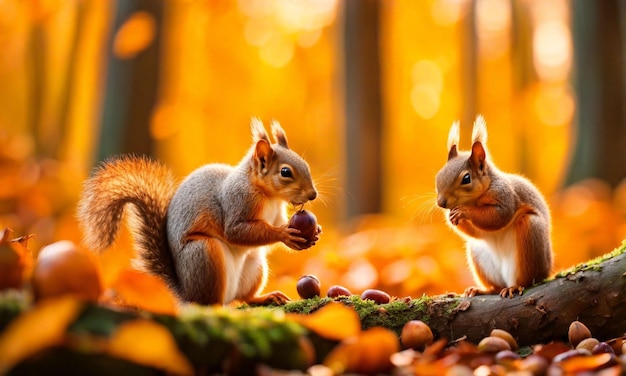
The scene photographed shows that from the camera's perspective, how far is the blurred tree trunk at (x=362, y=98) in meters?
7.90

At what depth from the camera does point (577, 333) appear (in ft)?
7.34

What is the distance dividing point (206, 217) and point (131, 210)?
0.29 m

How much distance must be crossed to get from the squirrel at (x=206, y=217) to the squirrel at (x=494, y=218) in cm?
54

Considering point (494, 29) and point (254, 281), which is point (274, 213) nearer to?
point (254, 281)

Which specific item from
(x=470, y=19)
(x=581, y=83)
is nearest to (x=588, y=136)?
(x=581, y=83)

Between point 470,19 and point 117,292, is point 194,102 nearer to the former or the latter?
point 470,19

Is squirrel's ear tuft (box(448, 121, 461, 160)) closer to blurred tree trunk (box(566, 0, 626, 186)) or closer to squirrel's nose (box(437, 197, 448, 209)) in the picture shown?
squirrel's nose (box(437, 197, 448, 209))

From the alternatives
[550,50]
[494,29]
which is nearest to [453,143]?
[550,50]

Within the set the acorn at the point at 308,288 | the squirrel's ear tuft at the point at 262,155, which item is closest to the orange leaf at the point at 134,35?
the squirrel's ear tuft at the point at 262,155

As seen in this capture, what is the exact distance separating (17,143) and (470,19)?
9108mm

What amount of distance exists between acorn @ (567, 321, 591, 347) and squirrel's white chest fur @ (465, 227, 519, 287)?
38 cm

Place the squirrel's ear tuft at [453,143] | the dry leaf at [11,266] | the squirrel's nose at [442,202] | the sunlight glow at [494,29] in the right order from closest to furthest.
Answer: the dry leaf at [11,266]
the squirrel's nose at [442,202]
the squirrel's ear tuft at [453,143]
the sunlight glow at [494,29]

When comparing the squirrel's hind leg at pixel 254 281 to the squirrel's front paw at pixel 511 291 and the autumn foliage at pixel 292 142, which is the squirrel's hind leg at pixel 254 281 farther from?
the squirrel's front paw at pixel 511 291

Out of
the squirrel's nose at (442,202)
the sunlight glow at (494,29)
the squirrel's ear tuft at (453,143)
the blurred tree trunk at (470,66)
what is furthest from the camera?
the sunlight glow at (494,29)
